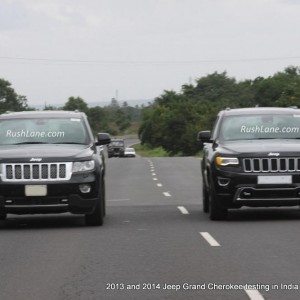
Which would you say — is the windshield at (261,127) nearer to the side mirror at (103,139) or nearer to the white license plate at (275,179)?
the white license plate at (275,179)

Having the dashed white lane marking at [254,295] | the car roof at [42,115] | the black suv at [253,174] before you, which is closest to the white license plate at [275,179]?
the black suv at [253,174]

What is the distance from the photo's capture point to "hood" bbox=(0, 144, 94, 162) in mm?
13930

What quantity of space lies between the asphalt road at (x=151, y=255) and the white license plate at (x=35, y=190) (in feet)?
1.88

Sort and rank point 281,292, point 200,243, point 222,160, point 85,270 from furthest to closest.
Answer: point 222,160
point 200,243
point 85,270
point 281,292

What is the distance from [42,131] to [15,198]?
1761mm

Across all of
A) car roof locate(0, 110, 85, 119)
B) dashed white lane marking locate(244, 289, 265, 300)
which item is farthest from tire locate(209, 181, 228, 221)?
dashed white lane marking locate(244, 289, 265, 300)

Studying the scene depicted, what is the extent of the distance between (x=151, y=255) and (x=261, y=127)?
5.32 m

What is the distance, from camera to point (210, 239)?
12.6m

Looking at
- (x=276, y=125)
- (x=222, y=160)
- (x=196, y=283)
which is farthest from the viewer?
(x=276, y=125)

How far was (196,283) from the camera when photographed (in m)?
9.02

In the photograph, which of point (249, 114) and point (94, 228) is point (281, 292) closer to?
point (94, 228)

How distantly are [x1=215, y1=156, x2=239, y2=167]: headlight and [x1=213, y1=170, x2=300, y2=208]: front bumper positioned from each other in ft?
0.50

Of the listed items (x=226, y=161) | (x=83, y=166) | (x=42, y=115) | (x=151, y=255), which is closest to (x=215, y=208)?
(x=226, y=161)

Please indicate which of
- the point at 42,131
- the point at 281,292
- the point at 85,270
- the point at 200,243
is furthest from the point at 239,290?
the point at 42,131
